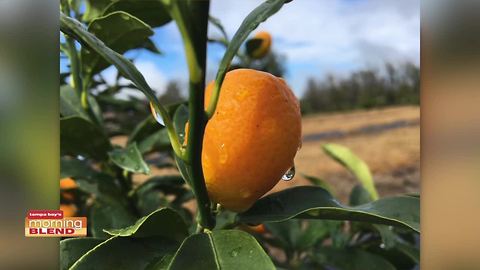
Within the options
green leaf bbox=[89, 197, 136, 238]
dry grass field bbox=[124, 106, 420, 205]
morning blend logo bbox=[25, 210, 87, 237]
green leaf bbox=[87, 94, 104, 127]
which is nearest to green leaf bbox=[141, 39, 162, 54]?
green leaf bbox=[87, 94, 104, 127]

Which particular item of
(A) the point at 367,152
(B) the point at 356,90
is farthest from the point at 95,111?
(A) the point at 367,152

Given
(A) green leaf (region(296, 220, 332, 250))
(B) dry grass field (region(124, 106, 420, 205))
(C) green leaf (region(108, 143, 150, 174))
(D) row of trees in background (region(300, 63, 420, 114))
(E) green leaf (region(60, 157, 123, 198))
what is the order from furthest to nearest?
1. (B) dry grass field (region(124, 106, 420, 205))
2. (D) row of trees in background (region(300, 63, 420, 114))
3. (A) green leaf (region(296, 220, 332, 250))
4. (E) green leaf (region(60, 157, 123, 198))
5. (C) green leaf (region(108, 143, 150, 174))

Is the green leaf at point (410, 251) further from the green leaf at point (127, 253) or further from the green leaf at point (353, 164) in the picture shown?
the green leaf at point (127, 253)

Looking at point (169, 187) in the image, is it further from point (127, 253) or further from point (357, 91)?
point (357, 91)

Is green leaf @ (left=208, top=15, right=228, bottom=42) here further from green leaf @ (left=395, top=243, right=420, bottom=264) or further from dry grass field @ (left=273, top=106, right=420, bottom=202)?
dry grass field @ (left=273, top=106, right=420, bottom=202)

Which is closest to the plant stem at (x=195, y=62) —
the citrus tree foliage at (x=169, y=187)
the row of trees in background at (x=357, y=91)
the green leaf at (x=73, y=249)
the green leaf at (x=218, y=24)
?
the citrus tree foliage at (x=169, y=187)

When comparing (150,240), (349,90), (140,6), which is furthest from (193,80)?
(349,90)

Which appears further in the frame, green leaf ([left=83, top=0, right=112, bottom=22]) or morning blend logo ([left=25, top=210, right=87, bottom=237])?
green leaf ([left=83, top=0, right=112, bottom=22])
